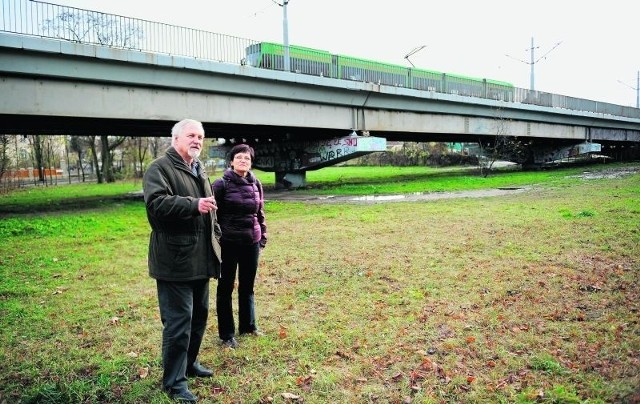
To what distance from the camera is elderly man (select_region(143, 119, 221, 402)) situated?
11.1 ft

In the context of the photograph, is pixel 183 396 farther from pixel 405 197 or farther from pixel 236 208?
pixel 405 197

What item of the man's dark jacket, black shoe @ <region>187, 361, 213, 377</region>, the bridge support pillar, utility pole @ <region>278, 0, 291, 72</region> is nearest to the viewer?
the man's dark jacket

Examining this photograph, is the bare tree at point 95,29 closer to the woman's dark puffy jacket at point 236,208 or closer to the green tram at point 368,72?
the green tram at point 368,72

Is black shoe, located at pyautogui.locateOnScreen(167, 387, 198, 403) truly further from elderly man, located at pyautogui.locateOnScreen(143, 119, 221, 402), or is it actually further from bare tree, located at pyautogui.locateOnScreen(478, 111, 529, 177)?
bare tree, located at pyautogui.locateOnScreen(478, 111, 529, 177)

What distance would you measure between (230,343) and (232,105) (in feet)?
54.5

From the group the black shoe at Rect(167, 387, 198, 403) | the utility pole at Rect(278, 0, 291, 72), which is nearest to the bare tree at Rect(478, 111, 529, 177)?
the utility pole at Rect(278, 0, 291, 72)

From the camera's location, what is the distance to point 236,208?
457cm

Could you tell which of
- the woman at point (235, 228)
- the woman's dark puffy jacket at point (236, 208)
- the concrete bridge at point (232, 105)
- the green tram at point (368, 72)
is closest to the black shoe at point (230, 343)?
the woman at point (235, 228)

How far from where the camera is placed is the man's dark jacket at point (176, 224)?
3.33 meters

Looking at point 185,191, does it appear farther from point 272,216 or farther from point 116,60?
point 116,60

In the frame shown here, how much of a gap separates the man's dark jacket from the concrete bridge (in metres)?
13.3

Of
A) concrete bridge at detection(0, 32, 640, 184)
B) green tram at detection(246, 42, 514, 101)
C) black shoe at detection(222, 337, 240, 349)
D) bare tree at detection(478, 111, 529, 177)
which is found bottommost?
black shoe at detection(222, 337, 240, 349)

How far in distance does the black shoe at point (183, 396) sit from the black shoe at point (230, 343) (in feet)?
3.23

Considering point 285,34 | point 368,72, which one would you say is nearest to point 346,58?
point 368,72
